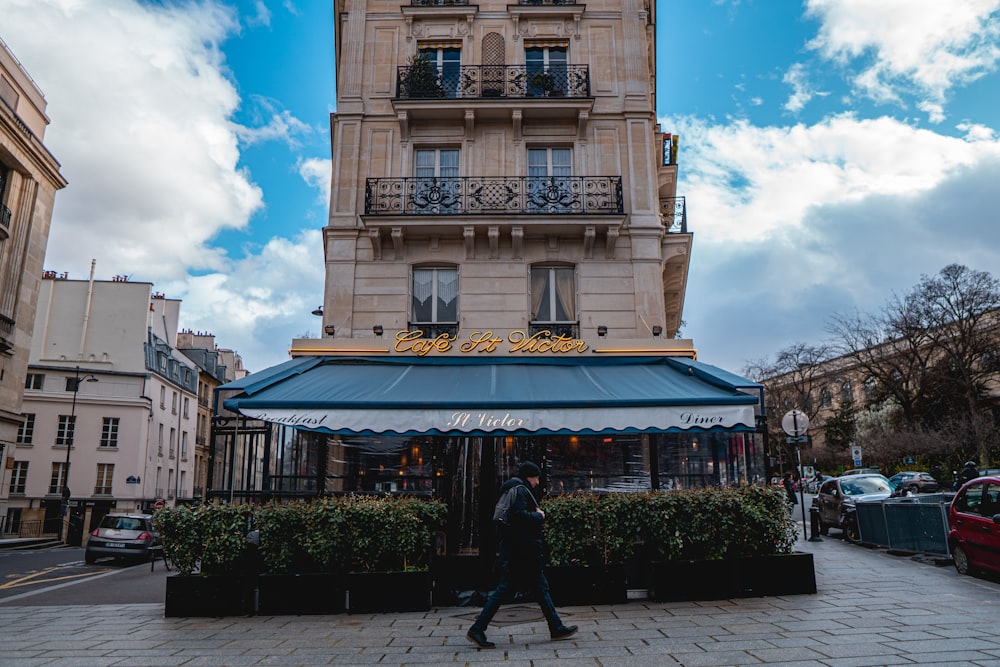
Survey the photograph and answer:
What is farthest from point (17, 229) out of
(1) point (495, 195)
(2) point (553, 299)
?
(2) point (553, 299)

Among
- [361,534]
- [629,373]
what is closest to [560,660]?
[361,534]

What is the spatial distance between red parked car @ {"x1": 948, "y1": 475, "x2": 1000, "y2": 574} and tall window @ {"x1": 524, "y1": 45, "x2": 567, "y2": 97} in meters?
11.1

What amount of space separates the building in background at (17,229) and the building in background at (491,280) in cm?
1641

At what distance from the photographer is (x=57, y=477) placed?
37719 mm

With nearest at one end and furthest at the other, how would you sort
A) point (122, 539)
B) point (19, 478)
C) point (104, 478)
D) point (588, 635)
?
1. point (588, 635)
2. point (122, 539)
3. point (19, 478)
4. point (104, 478)

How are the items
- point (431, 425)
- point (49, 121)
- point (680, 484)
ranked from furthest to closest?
point (49, 121) → point (680, 484) → point (431, 425)

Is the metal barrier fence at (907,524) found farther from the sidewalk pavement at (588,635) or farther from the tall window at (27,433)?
the tall window at (27,433)

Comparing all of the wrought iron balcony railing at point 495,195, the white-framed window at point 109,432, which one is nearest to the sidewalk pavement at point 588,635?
the wrought iron balcony railing at point 495,195

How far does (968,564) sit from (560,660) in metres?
7.93

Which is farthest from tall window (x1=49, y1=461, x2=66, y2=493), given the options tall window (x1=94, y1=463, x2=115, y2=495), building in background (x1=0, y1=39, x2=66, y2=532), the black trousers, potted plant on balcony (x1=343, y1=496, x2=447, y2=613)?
the black trousers

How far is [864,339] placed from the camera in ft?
141

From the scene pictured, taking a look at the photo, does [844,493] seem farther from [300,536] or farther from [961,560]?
[300,536]

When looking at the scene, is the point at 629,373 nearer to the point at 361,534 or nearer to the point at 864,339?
the point at 361,534

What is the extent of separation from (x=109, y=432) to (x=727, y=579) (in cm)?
4127
